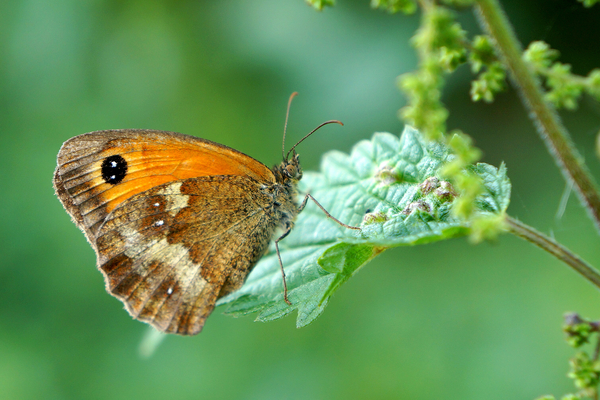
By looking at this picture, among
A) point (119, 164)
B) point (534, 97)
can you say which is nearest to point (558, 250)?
point (534, 97)

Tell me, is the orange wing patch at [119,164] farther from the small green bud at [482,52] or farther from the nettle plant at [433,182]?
the small green bud at [482,52]

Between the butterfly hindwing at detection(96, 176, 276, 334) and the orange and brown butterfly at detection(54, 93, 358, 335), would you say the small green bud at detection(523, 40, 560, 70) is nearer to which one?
the orange and brown butterfly at detection(54, 93, 358, 335)

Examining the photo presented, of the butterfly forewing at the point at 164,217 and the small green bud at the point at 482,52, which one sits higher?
the small green bud at the point at 482,52

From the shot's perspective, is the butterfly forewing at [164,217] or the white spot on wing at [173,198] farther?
the white spot on wing at [173,198]

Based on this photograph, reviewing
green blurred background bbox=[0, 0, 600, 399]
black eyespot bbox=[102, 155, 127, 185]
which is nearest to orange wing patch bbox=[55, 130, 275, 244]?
black eyespot bbox=[102, 155, 127, 185]

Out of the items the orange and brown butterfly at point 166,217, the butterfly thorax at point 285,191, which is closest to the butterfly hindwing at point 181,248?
the orange and brown butterfly at point 166,217

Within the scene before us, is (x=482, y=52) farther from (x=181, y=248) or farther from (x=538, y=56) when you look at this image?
(x=181, y=248)

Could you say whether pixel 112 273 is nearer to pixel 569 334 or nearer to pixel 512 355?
pixel 569 334

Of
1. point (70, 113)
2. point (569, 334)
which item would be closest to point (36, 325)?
point (70, 113)
